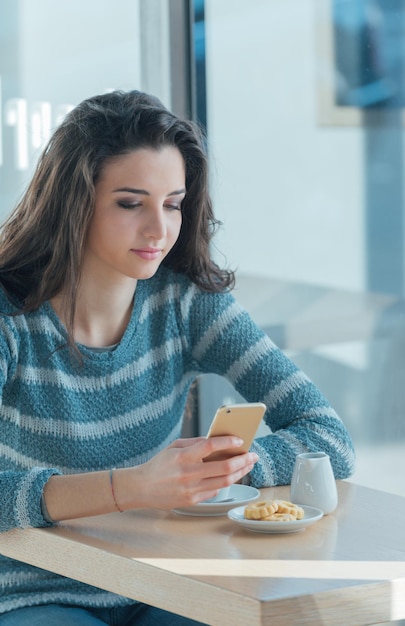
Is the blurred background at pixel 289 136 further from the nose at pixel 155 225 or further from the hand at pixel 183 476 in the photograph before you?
the hand at pixel 183 476

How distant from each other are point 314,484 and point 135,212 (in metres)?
0.56

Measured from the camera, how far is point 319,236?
276cm

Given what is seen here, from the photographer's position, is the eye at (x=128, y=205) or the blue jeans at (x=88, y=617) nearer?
the blue jeans at (x=88, y=617)

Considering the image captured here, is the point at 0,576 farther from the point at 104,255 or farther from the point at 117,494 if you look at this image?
the point at 104,255

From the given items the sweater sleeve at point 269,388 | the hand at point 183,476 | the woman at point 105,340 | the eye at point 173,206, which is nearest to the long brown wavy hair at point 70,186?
the woman at point 105,340

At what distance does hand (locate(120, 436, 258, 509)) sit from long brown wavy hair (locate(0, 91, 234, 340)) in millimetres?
389

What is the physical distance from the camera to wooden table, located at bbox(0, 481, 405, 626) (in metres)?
1.18

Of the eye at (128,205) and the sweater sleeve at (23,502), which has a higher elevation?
the eye at (128,205)

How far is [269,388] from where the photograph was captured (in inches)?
73.8

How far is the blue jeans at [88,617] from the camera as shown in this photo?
5.21ft

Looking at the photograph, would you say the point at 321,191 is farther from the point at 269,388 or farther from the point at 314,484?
the point at 314,484

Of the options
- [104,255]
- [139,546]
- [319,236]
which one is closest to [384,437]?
[319,236]

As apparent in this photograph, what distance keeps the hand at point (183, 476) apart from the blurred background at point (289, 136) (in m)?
1.23

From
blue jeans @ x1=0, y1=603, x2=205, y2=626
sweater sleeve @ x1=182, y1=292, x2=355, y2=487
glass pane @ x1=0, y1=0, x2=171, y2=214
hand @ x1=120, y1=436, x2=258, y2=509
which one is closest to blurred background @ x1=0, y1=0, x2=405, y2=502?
glass pane @ x1=0, y1=0, x2=171, y2=214
